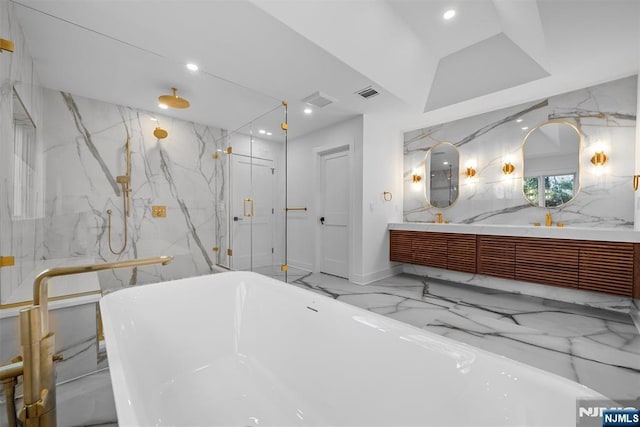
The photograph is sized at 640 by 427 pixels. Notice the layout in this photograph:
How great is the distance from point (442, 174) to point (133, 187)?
13.0 ft

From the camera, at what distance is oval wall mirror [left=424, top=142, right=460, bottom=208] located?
3908 mm

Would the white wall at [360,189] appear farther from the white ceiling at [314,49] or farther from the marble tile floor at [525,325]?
the white ceiling at [314,49]

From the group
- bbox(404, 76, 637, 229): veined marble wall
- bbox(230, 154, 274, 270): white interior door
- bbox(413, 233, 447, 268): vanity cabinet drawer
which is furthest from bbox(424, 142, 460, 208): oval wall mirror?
bbox(230, 154, 274, 270): white interior door

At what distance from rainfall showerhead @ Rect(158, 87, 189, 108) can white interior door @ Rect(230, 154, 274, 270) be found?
2.10 feet

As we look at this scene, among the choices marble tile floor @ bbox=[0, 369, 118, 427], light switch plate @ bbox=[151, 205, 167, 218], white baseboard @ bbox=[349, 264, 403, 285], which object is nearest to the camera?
marble tile floor @ bbox=[0, 369, 118, 427]

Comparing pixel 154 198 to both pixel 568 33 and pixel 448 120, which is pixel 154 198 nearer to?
pixel 568 33

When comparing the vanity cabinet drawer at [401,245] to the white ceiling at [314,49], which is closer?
the white ceiling at [314,49]

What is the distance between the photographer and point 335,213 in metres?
4.01

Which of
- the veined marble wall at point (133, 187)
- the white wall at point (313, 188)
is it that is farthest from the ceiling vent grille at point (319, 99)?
the veined marble wall at point (133, 187)

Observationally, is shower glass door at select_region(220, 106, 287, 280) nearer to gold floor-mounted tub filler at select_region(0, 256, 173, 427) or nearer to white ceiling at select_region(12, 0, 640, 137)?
white ceiling at select_region(12, 0, 640, 137)

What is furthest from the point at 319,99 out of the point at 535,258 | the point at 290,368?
the point at 535,258

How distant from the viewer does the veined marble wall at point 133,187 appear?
169cm

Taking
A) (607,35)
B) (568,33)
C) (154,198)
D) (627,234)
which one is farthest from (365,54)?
(627,234)

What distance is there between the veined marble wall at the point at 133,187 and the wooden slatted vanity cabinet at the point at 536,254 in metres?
2.71
